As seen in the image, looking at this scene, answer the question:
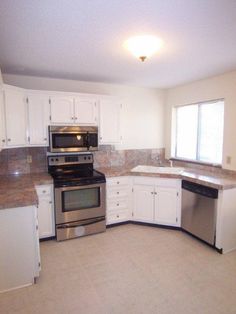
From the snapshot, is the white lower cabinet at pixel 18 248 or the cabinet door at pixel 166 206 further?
the cabinet door at pixel 166 206

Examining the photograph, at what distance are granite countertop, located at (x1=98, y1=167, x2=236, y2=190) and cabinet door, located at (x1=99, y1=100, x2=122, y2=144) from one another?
1.69 ft

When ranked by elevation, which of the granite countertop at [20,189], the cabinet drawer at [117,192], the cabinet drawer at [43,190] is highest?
the granite countertop at [20,189]

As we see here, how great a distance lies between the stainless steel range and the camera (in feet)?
10.0

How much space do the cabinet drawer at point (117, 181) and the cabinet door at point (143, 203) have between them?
0.62 feet

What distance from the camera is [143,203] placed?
141 inches

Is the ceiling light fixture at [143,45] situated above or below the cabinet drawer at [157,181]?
above

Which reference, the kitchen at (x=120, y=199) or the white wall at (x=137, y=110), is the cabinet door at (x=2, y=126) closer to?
the kitchen at (x=120, y=199)

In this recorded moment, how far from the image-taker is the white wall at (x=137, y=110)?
3.75 meters

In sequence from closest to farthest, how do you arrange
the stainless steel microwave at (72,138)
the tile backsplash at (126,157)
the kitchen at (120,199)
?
the kitchen at (120,199), the stainless steel microwave at (72,138), the tile backsplash at (126,157)

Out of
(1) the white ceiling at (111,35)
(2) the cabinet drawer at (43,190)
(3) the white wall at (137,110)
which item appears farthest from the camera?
(3) the white wall at (137,110)

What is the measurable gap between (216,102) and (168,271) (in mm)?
2536

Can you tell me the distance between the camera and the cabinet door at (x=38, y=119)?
10.2 feet

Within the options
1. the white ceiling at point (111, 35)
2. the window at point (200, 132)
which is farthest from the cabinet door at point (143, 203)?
the white ceiling at point (111, 35)

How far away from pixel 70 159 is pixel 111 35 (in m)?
2.12
